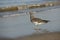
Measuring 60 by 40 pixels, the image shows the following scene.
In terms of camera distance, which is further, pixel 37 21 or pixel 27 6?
pixel 27 6

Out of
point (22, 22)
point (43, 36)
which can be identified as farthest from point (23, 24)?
point (43, 36)

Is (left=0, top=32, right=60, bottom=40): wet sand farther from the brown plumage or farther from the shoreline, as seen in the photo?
the shoreline

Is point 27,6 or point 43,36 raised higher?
point 27,6

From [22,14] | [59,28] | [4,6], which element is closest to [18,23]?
[22,14]

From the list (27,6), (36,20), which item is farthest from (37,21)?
(27,6)

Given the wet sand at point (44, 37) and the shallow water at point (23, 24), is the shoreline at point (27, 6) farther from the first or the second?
the wet sand at point (44, 37)

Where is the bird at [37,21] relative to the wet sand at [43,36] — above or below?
above

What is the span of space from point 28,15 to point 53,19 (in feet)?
0.58

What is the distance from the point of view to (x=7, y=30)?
69 centimetres

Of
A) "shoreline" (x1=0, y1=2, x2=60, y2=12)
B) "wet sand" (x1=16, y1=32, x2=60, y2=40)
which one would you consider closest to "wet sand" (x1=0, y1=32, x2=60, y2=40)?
"wet sand" (x1=16, y1=32, x2=60, y2=40)

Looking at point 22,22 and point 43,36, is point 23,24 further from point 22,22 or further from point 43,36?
point 43,36

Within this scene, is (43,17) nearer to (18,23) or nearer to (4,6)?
(18,23)

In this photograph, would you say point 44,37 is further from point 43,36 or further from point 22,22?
point 22,22

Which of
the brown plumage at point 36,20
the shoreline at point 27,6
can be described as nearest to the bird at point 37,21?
the brown plumage at point 36,20
